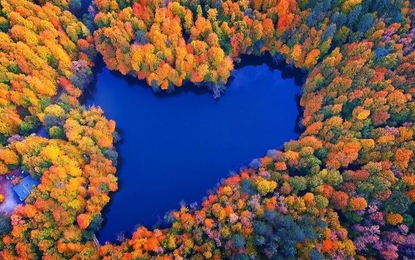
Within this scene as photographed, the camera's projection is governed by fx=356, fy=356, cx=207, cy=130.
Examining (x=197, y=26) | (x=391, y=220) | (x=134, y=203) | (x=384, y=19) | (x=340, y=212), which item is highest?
(x=197, y=26)

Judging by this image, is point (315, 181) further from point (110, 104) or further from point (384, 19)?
point (110, 104)

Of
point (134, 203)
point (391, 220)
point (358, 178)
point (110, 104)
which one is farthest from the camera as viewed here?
A: point (110, 104)

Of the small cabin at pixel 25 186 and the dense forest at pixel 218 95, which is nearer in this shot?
the dense forest at pixel 218 95

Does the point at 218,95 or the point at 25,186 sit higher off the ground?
the point at 218,95

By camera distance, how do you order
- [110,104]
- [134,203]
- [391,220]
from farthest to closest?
[110,104], [134,203], [391,220]

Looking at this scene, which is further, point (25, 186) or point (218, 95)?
point (218, 95)

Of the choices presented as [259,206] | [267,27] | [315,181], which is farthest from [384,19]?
[259,206]
